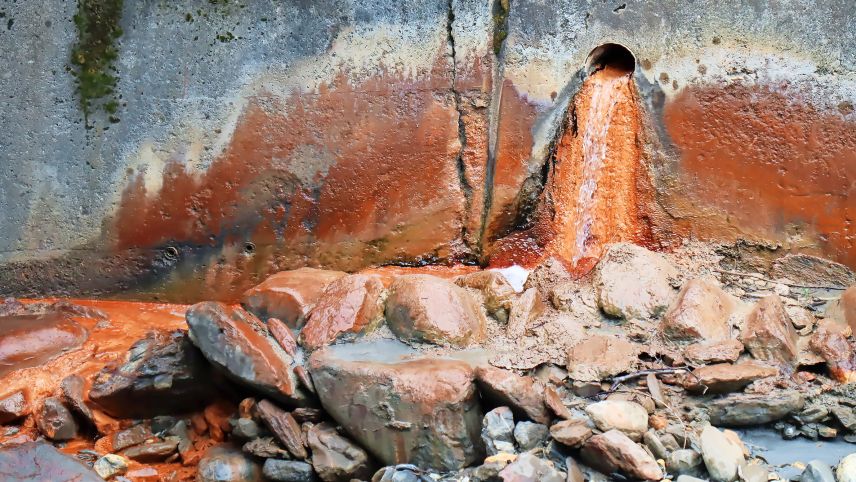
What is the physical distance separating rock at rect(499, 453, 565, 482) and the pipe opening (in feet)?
8.11

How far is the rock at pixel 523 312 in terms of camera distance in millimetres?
3797

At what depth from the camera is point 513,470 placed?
294 cm

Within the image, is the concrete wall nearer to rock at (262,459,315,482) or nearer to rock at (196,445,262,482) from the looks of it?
rock at (196,445,262,482)

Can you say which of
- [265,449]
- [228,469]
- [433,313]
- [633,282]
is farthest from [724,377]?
[228,469]

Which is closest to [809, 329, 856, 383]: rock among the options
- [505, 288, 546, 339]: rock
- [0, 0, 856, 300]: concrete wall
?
[505, 288, 546, 339]: rock

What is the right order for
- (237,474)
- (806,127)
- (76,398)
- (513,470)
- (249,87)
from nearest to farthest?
1. (513,470)
2. (237,474)
3. (76,398)
4. (806,127)
5. (249,87)

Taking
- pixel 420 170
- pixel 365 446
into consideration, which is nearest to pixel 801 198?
pixel 420 170

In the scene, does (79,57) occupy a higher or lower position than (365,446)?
higher

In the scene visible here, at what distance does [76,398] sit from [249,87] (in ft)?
6.41

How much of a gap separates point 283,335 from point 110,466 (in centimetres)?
98

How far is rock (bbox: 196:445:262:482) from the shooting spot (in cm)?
365

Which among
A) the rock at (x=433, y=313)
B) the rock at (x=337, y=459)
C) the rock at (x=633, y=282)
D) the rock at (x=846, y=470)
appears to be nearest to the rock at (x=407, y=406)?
the rock at (x=337, y=459)

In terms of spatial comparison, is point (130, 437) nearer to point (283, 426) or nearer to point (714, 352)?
point (283, 426)

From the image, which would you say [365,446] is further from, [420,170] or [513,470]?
[420,170]
